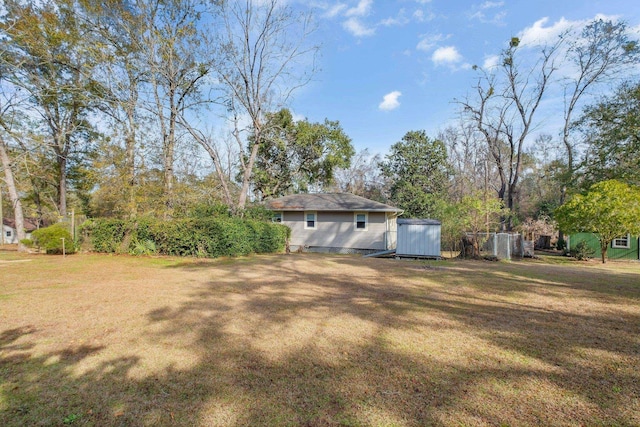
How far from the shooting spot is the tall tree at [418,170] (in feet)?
77.5

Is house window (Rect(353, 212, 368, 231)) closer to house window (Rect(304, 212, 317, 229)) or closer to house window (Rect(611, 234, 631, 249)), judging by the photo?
house window (Rect(304, 212, 317, 229))

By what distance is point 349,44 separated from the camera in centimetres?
1457

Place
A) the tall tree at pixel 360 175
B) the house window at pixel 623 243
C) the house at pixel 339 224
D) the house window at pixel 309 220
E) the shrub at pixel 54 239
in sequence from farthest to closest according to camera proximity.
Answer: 1. the tall tree at pixel 360 175
2. the house window at pixel 309 220
3. the house at pixel 339 224
4. the house window at pixel 623 243
5. the shrub at pixel 54 239

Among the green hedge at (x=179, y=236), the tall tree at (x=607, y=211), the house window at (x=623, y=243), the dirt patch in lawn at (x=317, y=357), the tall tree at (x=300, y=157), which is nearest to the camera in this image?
the dirt patch in lawn at (x=317, y=357)

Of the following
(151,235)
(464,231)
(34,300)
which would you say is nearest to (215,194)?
(151,235)

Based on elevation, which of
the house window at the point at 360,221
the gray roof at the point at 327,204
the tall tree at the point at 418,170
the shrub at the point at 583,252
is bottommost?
the shrub at the point at 583,252

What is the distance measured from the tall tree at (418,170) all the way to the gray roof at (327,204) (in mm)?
6060

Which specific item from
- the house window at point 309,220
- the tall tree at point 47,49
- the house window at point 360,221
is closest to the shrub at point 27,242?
the tall tree at point 47,49

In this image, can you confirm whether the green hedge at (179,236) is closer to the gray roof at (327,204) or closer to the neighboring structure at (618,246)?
the gray roof at (327,204)

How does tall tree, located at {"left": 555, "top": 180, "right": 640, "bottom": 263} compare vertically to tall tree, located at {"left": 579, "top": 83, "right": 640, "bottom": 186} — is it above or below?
below

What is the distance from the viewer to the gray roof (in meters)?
17.2

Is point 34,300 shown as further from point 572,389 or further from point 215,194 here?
point 215,194

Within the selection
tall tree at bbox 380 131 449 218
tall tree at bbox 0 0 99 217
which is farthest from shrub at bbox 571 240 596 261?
tall tree at bbox 0 0 99 217

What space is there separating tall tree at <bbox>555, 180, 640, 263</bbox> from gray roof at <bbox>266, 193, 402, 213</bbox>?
7.83m
